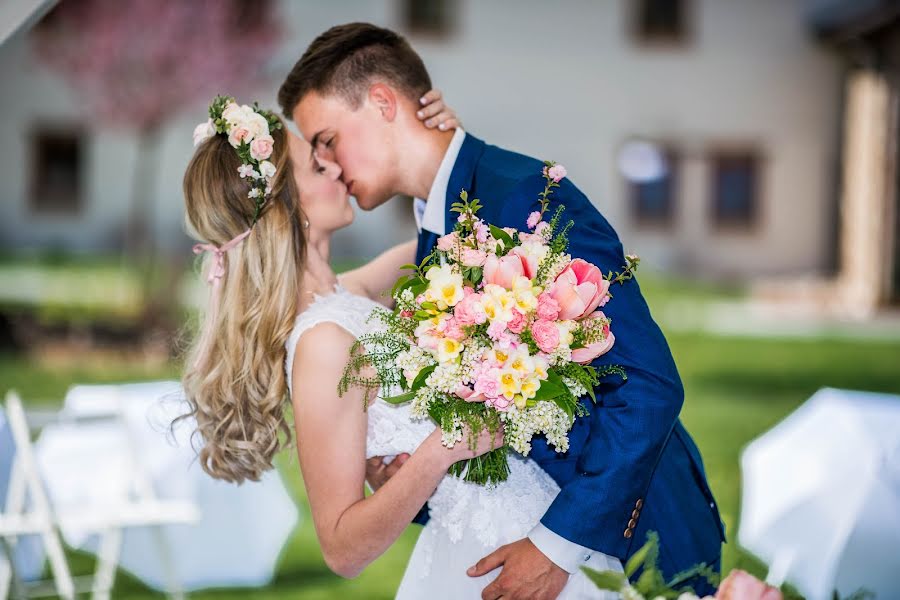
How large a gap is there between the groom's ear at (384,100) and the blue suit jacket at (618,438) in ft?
1.38

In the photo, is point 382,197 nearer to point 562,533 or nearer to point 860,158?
point 562,533

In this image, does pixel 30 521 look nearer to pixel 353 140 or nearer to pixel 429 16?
pixel 353 140

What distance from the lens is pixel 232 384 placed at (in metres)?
2.77

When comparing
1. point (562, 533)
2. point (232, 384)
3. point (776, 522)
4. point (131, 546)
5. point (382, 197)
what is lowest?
point (131, 546)

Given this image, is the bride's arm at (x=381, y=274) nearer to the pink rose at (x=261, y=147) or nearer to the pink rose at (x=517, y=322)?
the pink rose at (x=261, y=147)

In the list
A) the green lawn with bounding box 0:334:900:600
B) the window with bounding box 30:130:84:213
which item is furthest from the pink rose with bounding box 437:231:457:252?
the window with bounding box 30:130:84:213

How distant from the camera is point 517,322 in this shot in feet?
6.95

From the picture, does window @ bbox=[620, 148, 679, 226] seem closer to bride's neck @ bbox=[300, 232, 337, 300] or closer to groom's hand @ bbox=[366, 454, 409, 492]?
bride's neck @ bbox=[300, 232, 337, 300]

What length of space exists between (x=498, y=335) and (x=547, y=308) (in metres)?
0.11

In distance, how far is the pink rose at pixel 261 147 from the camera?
2.72m

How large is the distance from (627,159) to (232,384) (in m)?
19.5

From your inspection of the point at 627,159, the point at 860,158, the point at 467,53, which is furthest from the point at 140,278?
the point at 860,158

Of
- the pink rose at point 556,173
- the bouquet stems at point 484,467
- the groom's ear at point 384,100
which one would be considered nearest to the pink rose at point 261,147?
the groom's ear at point 384,100

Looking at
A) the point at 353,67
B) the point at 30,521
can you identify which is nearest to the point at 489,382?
the point at 353,67
